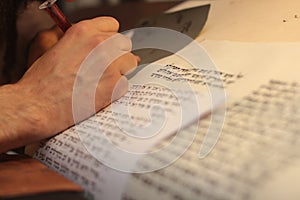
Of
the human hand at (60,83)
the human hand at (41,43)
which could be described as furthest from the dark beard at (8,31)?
the human hand at (60,83)

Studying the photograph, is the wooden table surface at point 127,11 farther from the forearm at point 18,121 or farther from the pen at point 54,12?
the forearm at point 18,121

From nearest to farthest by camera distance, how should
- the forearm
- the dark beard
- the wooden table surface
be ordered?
the forearm < the dark beard < the wooden table surface

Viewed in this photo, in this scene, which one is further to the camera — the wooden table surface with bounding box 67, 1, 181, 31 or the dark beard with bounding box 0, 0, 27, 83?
the wooden table surface with bounding box 67, 1, 181, 31

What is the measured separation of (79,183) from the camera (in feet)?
1.36

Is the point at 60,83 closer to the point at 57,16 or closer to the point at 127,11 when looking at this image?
the point at 57,16

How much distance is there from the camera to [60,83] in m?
0.50

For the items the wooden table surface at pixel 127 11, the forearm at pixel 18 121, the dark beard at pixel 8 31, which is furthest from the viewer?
the wooden table surface at pixel 127 11

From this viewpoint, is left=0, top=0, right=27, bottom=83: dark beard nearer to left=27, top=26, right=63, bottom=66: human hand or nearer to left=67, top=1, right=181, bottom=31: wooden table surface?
left=27, top=26, right=63, bottom=66: human hand

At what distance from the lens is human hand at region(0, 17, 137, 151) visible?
470 millimetres

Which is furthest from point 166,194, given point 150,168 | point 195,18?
point 195,18

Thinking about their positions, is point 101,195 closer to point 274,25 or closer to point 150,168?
point 150,168

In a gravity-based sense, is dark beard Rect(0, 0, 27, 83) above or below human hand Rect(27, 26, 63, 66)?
above

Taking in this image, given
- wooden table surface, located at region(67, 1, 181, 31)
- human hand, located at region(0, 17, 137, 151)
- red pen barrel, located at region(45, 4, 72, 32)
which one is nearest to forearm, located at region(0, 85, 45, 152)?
human hand, located at region(0, 17, 137, 151)

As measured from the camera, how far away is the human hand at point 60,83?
0.47m
